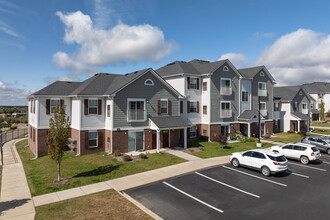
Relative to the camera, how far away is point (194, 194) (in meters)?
12.8

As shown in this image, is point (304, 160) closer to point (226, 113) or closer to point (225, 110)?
point (226, 113)

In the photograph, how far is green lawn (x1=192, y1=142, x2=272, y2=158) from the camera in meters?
22.6

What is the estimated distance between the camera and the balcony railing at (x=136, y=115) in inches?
919

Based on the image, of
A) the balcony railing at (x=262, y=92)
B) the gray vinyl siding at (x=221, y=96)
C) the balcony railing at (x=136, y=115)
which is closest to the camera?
the balcony railing at (x=136, y=115)

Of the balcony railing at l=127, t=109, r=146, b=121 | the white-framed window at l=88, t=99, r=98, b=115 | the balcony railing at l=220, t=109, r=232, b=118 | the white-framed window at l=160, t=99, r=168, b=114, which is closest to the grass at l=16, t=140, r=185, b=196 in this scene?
the balcony railing at l=127, t=109, r=146, b=121

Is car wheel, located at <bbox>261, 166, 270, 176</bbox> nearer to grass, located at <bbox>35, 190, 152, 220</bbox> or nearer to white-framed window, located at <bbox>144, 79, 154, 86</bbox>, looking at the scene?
grass, located at <bbox>35, 190, 152, 220</bbox>

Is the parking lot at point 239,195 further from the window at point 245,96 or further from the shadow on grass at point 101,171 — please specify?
the window at point 245,96

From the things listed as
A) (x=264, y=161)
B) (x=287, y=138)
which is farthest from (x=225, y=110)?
(x=264, y=161)

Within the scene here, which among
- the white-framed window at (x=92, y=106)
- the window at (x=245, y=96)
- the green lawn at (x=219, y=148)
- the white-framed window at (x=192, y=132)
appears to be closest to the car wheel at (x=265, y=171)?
the green lawn at (x=219, y=148)

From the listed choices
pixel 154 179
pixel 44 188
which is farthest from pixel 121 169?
pixel 44 188

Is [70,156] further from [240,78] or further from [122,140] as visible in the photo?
[240,78]

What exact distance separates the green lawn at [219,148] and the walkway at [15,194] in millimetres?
14952

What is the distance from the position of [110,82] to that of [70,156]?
9.83m

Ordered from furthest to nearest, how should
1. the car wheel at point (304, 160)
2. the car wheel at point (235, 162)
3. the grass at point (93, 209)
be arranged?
the car wheel at point (304, 160) → the car wheel at point (235, 162) → the grass at point (93, 209)
